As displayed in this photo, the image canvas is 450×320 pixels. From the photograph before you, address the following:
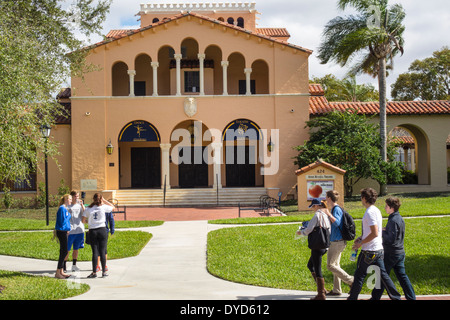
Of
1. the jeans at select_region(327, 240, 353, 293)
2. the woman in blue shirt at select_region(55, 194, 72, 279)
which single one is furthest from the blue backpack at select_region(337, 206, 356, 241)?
the woman in blue shirt at select_region(55, 194, 72, 279)

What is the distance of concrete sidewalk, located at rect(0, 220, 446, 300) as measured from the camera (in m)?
7.69

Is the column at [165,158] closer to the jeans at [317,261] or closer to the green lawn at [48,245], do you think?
the green lawn at [48,245]

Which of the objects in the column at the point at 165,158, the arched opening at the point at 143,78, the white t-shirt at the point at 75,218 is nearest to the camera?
the white t-shirt at the point at 75,218

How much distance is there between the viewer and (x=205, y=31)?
85.4ft

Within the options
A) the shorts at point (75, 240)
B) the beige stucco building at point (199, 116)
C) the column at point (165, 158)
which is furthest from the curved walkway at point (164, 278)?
the beige stucco building at point (199, 116)

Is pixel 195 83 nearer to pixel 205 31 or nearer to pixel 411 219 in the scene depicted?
pixel 205 31

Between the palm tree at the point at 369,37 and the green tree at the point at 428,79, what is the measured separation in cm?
2707

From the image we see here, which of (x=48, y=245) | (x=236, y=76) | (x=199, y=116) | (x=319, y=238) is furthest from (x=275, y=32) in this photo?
(x=319, y=238)

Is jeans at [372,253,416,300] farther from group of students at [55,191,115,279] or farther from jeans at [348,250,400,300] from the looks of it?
group of students at [55,191,115,279]

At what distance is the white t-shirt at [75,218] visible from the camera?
31.8ft

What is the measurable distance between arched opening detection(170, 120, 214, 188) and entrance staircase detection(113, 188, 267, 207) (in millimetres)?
3219

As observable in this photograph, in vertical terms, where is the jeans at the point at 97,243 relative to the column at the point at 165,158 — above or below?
below
